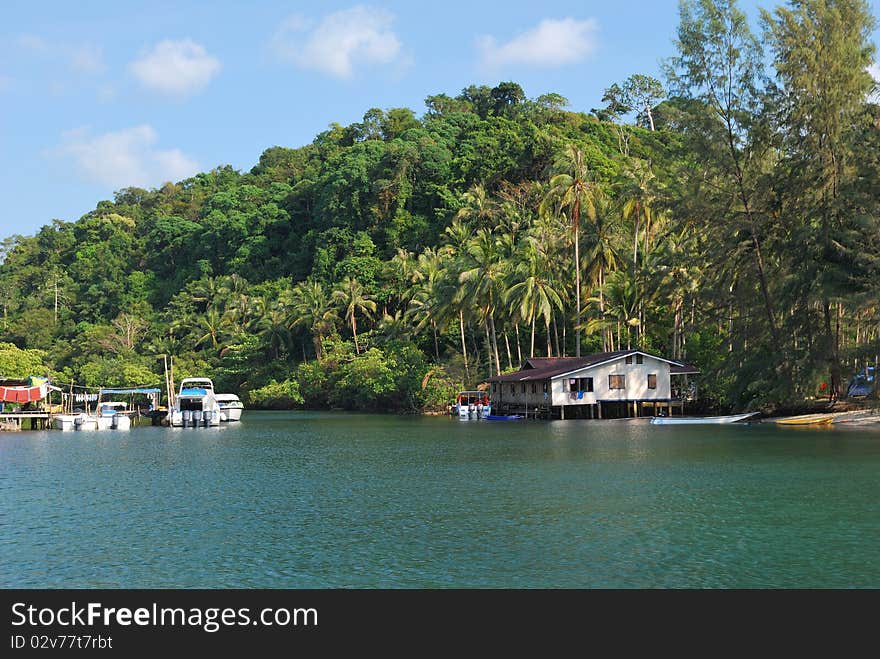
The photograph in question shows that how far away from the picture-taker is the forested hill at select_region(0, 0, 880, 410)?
45969 millimetres

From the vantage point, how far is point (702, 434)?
4438 centimetres

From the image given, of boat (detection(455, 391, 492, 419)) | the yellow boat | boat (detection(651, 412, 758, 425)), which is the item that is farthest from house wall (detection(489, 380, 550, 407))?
the yellow boat

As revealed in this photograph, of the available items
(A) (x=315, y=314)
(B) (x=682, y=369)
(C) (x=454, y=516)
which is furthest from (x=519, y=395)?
(C) (x=454, y=516)

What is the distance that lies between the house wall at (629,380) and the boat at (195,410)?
25.0 meters

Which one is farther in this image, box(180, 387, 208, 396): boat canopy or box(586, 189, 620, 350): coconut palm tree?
box(586, 189, 620, 350): coconut palm tree

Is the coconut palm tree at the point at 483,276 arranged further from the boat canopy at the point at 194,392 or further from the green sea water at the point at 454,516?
the green sea water at the point at 454,516

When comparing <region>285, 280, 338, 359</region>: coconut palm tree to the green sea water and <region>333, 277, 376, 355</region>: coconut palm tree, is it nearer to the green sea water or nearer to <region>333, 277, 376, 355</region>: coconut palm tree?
<region>333, 277, 376, 355</region>: coconut palm tree

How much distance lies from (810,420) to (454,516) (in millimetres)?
32157

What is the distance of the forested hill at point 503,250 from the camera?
4597 centimetres

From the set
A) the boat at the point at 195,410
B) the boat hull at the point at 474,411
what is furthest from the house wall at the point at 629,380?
the boat at the point at 195,410

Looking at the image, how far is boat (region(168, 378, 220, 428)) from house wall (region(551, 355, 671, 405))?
25.0 m

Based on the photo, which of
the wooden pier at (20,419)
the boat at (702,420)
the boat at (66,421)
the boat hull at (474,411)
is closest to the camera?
the boat at (702,420)
